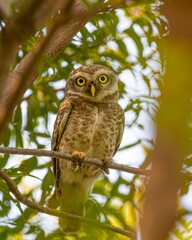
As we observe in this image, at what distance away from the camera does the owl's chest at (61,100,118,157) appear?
4.18 meters

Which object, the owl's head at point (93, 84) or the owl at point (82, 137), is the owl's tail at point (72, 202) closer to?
the owl at point (82, 137)

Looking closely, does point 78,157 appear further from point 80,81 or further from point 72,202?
point 80,81

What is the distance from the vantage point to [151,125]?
67 centimetres

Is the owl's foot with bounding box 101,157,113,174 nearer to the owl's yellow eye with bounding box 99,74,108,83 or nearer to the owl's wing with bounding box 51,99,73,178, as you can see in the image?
the owl's wing with bounding box 51,99,73,178

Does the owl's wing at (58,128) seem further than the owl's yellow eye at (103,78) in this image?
No

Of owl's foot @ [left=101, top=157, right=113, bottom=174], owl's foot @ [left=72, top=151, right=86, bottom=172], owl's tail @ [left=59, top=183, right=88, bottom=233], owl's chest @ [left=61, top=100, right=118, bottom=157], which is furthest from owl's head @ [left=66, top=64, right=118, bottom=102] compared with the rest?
owl's foot @ [left=101, top=157, right=113, bottom=174]

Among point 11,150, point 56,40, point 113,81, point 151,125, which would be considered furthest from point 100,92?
point 151,125

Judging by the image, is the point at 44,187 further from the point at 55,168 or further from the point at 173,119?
the point at 173,119

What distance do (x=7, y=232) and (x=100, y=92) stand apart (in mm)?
1534

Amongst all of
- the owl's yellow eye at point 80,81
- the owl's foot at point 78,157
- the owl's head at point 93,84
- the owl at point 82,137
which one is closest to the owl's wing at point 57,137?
the owl at point 82,137

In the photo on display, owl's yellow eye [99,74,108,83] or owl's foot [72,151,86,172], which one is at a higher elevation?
owl's yellow eye [99,74,108,83]

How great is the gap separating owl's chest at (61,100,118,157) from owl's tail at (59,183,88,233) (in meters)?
0.33

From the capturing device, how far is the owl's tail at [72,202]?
13.5ft

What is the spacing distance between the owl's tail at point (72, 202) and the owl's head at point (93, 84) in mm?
774
